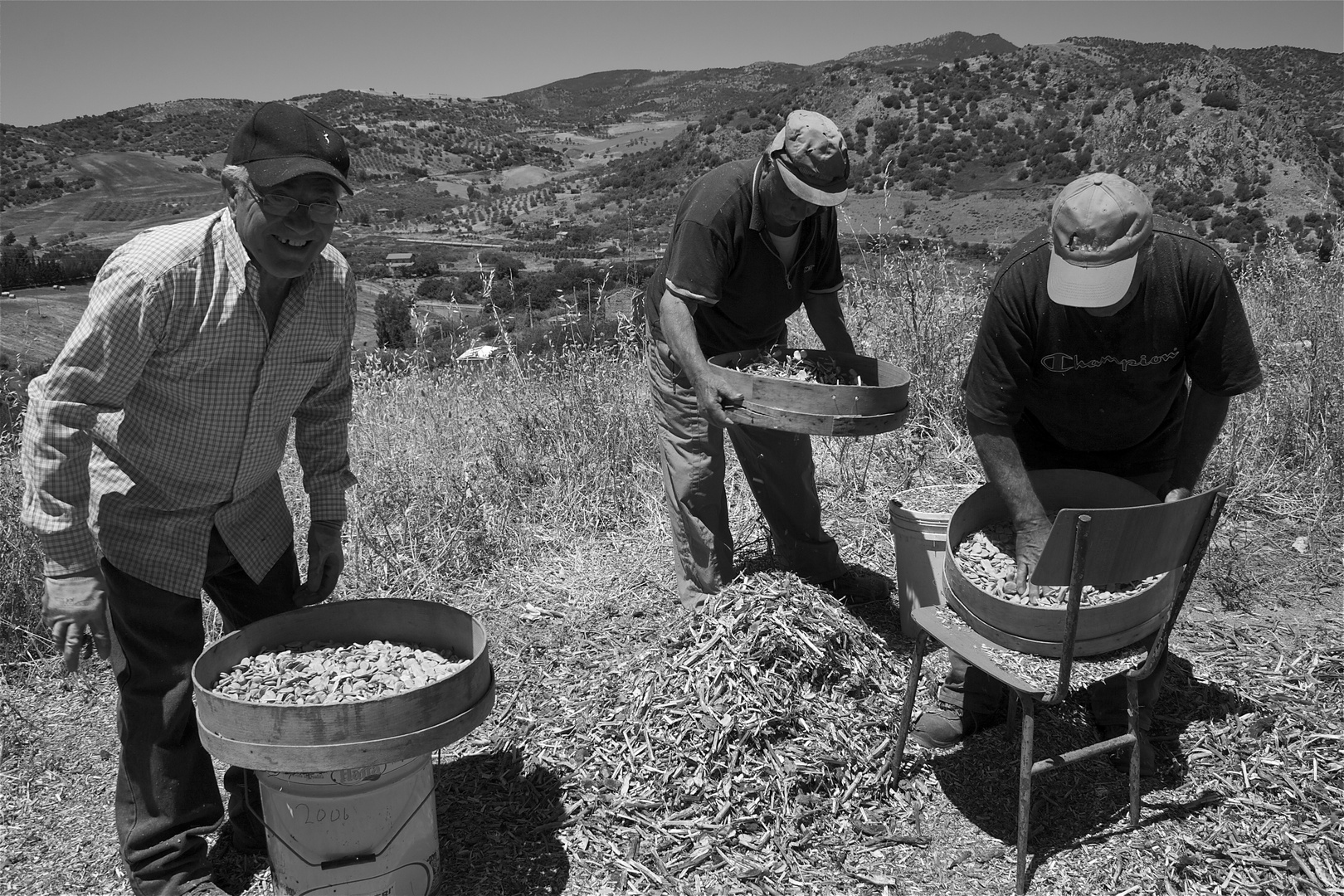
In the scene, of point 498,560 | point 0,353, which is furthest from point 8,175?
point 498,560

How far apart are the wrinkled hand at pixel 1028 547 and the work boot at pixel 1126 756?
2.15 ft

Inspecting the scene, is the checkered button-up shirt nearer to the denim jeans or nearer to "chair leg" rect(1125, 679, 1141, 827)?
the denim jeans

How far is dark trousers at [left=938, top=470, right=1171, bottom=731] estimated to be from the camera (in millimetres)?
3164

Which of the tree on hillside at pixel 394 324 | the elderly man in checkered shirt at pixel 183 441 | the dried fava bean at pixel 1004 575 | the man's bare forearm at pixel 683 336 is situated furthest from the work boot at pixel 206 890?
the tree on hillside at pixel 394 324

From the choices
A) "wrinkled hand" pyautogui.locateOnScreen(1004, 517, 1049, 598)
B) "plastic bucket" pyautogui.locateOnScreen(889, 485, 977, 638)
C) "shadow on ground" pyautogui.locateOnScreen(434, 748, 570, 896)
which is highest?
"wrinkled hand" pyautogui.locateOnScreen(1004, 517, 1049, 598)

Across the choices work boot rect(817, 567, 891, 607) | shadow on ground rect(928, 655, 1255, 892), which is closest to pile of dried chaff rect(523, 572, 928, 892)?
shadow on ground rect(928, 655, 1255, 892)

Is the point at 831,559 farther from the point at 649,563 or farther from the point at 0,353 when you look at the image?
the point at 0,353

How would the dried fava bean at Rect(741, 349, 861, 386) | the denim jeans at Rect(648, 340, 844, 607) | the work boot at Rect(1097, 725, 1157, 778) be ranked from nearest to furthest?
1. the work boot at Rect(1097, 725, 1157, 778)
2. the dried fava bean at Rect(741, 349, 861, 386)
3. the denim jeans at Rect(648, 340, 844, 607)

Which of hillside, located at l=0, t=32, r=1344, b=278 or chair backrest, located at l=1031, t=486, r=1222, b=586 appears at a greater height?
hillside, located at l=0, t=32, r=1344, b=278

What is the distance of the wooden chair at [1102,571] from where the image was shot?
2.36 metres

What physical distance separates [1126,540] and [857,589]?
1948 mm

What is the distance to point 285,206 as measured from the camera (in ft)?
7.56

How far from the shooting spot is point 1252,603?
163 inches

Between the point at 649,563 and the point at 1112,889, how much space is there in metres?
2.53
